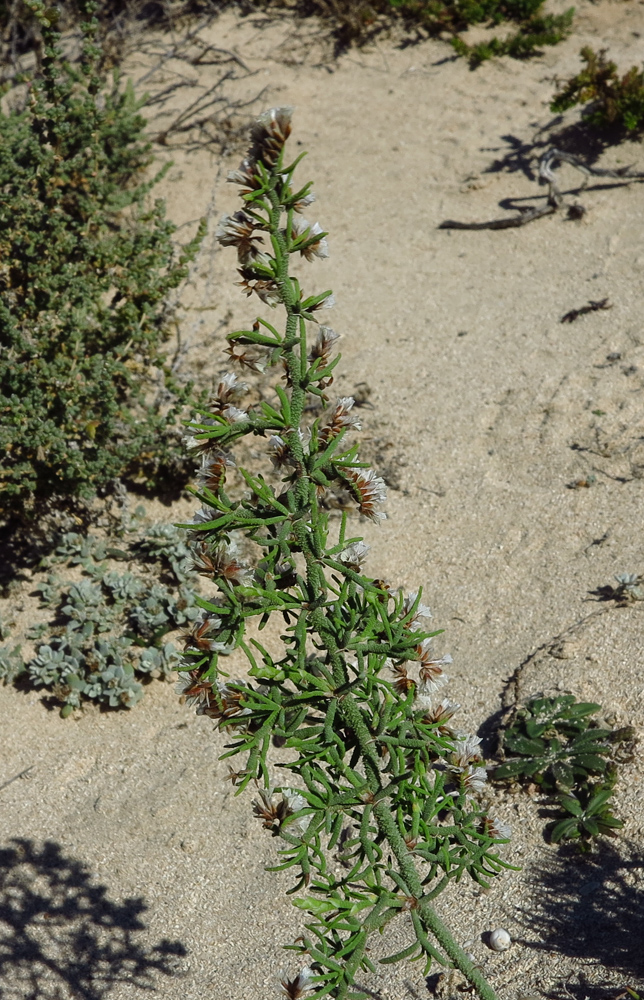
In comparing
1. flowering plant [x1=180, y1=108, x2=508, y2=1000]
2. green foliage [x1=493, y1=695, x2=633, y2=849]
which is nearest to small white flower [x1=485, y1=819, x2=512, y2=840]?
flowering plant [x1=180, y1=108, x2=508, y2=1000]

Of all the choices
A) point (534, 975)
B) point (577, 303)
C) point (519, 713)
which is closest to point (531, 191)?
point (577, 303)

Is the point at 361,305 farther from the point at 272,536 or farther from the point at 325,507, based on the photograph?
the point at 272,536

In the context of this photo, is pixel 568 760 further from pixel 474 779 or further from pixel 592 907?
pixel 474 779

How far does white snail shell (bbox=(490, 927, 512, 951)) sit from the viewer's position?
2.83 meters

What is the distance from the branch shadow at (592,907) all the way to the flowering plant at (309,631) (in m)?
0.74

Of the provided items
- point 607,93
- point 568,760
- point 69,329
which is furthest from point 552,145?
point 568,760

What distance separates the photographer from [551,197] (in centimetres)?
632

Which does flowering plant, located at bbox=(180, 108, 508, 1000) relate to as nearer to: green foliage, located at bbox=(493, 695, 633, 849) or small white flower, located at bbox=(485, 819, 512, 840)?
small white flower, located at bbox=(485, 819, 512, 840)

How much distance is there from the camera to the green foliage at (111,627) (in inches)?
152

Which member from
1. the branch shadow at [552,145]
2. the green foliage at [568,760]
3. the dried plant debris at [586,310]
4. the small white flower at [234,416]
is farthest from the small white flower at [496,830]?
the branch shadow at [552,145]

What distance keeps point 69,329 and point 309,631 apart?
2751 mm

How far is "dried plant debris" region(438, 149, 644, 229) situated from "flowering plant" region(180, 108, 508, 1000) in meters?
4.78

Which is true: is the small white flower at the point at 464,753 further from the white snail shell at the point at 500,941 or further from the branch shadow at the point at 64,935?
the branch shadow at the point at 64,935

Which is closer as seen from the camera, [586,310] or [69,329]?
[69,329]
